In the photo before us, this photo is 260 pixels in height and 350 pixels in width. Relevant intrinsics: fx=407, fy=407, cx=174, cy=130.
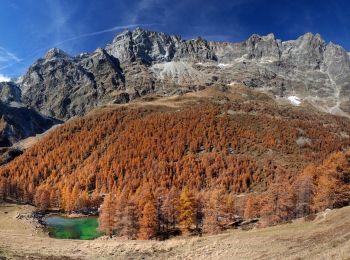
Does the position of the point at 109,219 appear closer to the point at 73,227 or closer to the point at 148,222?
the point at 148,222

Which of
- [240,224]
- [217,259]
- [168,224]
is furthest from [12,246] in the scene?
[240,224]

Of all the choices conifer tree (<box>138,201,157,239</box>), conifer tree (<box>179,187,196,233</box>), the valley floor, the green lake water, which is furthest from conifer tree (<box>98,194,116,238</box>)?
the valley floor

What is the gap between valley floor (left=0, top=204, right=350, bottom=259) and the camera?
141ft

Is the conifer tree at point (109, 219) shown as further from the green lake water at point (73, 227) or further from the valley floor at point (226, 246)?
the valley floor at point (226, 246)

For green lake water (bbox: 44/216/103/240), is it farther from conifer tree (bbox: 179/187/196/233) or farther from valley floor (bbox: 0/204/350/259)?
valley floor (bbox: 0/204/350/259)

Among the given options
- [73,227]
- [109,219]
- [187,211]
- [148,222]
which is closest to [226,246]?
[148,222]

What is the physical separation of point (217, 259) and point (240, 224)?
61.2m

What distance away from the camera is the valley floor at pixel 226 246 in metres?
43.0

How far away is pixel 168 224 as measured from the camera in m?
106

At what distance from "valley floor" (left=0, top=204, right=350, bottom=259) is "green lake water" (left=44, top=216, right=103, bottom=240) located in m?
53.7

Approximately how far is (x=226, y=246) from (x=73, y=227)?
92.0 metres

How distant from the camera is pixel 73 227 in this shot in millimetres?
131875

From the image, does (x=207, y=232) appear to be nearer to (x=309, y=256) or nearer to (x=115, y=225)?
(x=115, y=225)

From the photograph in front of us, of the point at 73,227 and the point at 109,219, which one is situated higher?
the point at 109,219
